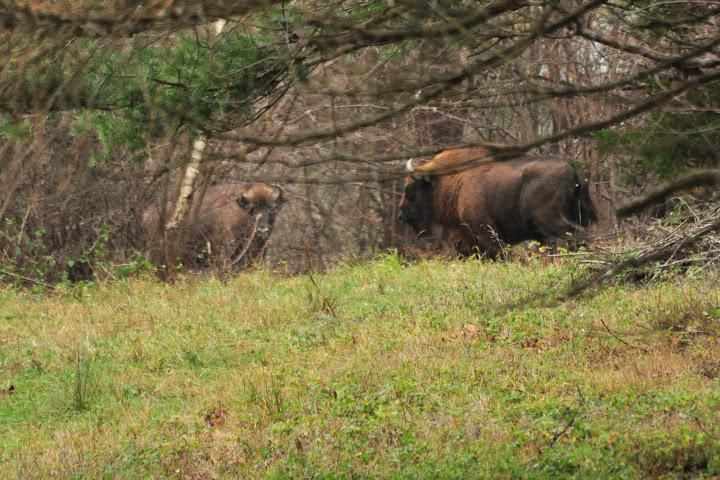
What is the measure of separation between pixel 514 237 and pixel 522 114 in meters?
1.94

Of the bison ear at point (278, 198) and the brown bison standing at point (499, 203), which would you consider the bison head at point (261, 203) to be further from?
the brown bison standing at point (499, 203)

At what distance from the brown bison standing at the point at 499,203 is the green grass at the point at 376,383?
3146 mm

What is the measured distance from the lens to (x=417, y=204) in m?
19.1

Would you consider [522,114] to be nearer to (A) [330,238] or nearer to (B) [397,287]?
(A) [330,238]

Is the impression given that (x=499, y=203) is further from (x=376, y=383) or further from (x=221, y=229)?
(x=376, y=383)

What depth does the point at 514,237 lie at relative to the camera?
17672 mm

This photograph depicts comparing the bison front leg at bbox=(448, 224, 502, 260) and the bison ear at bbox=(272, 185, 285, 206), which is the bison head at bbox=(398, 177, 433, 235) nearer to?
the bison front leg at bbox=(448, 224, 502, 260)

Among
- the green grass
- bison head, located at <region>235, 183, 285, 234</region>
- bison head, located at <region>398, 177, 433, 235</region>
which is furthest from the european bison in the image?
the green grass

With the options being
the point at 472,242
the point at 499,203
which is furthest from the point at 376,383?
the point at 472,242

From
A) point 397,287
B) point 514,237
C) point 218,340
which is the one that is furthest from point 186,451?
point 514,237

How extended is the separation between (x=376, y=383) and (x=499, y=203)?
345 inches

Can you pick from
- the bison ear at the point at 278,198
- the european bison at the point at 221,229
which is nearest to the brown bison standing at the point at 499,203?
the bison ear at the point at 278,198

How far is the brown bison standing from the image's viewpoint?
16266 millimetres

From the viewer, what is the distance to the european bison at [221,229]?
16.9 m
